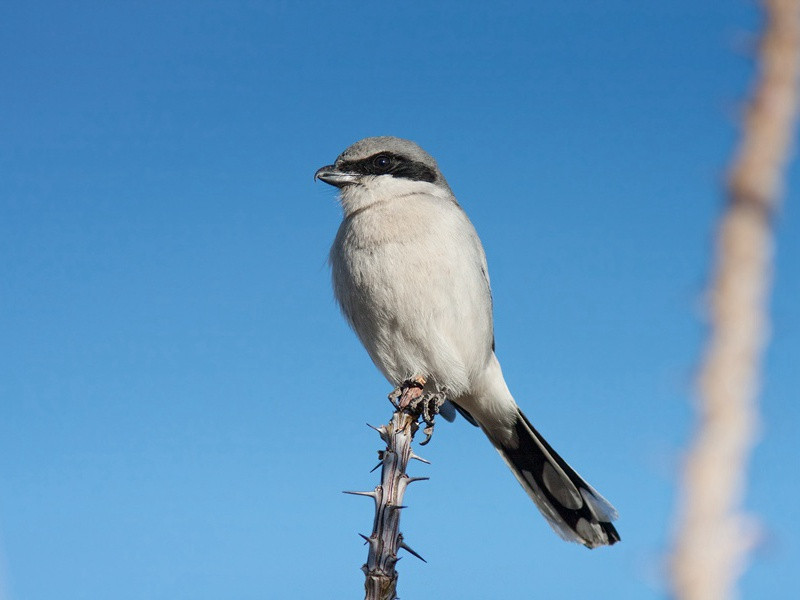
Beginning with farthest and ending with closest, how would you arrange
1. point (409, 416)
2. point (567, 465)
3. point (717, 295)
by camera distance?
point (567, 465) < point (409, 416) < point (717, 295)

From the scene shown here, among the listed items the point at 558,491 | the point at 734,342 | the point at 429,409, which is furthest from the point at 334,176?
the point at 734,342

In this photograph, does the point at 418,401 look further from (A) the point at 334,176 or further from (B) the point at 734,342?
Result: (B) the point at 734,342

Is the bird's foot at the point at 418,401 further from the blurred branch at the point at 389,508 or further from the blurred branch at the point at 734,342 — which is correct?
the blurred branch at the point at 734,342

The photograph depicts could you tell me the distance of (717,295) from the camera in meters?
0.38

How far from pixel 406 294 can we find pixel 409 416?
1.27 m

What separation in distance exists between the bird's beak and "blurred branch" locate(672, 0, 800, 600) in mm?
5242

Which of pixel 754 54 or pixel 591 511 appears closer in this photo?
pixel 754 54

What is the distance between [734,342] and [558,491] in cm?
518

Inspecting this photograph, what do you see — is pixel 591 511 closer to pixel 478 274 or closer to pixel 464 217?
pixel 478 274

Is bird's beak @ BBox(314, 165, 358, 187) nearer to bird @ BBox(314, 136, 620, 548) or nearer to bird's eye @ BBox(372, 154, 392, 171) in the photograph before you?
bird @ BBox(314, 136, 620, 548)

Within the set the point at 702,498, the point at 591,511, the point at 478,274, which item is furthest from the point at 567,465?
the point at 702,498

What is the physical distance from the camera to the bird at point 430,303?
4.98 m

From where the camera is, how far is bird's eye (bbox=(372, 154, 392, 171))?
5637 mm

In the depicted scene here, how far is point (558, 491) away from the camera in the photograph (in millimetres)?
5328
